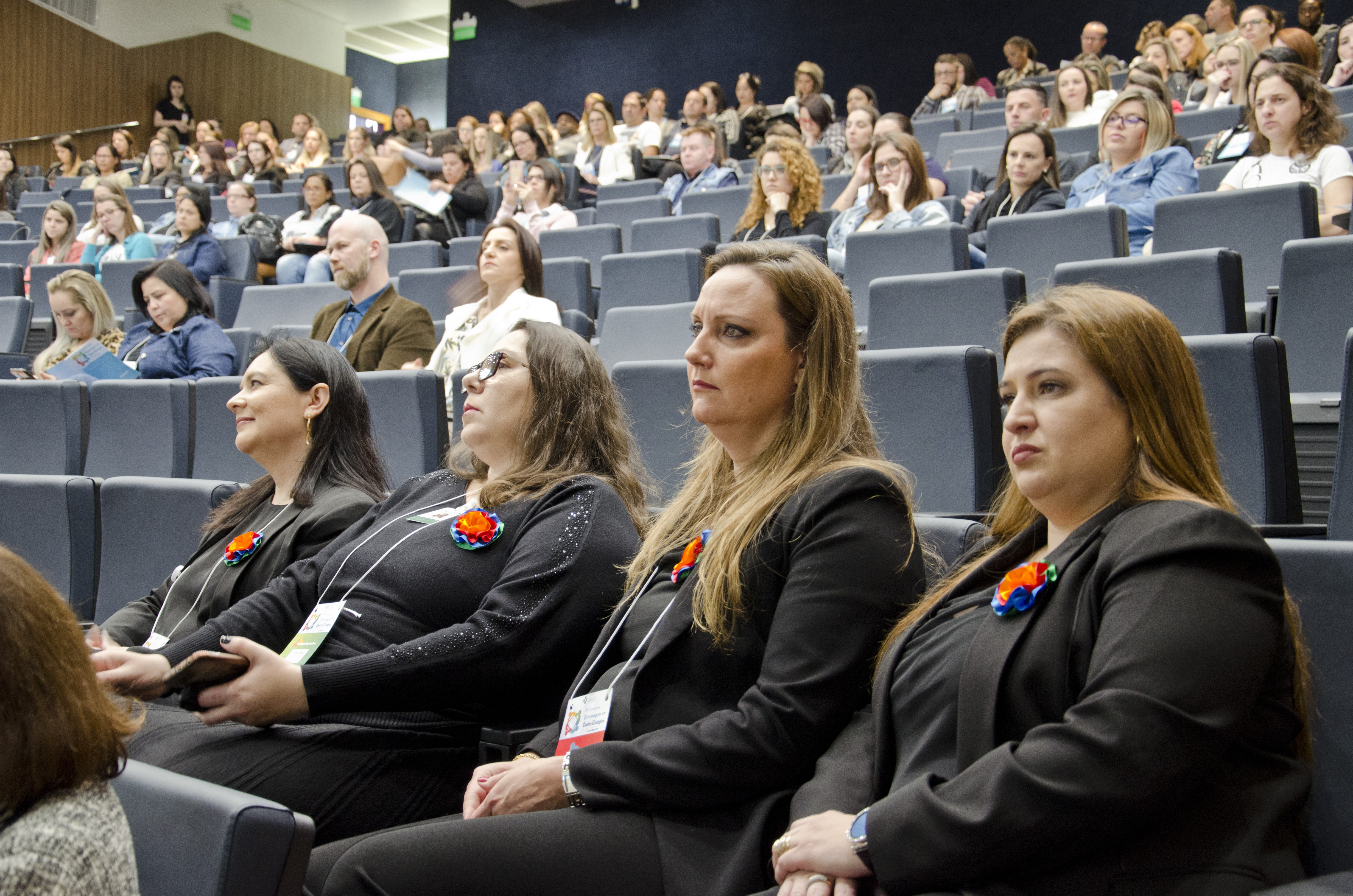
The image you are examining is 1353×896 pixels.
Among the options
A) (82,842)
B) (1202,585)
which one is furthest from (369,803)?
(1202,585)

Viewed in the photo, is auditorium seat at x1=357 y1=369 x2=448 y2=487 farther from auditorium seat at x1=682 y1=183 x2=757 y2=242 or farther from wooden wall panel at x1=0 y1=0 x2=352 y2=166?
wooden wall panel at x1=0 y1=0 x2=352 y2=166

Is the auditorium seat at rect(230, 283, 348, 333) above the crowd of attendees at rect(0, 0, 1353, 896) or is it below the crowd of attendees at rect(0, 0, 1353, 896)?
above

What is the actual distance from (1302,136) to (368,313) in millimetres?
2681

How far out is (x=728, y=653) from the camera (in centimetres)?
101

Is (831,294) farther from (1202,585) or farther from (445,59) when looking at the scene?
(445,59)

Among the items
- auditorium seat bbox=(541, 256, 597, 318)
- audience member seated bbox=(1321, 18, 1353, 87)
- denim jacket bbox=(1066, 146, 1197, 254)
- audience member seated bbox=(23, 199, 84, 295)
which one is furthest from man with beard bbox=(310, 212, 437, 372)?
audience member seated bbox=(1321, 18, 1353, 87)

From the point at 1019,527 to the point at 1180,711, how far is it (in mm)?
319

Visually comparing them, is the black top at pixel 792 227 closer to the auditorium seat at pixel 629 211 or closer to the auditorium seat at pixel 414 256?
the auditorium seat at pixel 629 211

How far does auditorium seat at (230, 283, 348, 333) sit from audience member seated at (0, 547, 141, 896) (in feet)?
10.2

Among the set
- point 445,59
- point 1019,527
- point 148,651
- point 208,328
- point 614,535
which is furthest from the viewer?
point 445,59

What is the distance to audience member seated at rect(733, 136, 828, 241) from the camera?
352cm

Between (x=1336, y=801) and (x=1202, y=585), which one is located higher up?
(x=1202, y=585)

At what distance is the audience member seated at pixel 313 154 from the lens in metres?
7.46

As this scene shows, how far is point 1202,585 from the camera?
0.73m
